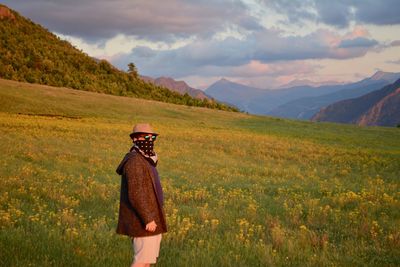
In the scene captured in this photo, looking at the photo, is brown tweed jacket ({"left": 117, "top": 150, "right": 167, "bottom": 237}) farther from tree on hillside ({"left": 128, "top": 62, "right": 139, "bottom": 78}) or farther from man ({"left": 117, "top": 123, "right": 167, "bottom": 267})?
tree on hillside ({"left": 128, "top": 62, "right": 139, "bottom": 78})

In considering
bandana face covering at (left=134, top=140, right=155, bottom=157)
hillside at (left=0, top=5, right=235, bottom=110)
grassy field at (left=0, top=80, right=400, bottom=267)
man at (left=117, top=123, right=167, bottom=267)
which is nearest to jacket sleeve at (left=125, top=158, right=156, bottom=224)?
man at (left=117, top=123, right=167, bottom=267)

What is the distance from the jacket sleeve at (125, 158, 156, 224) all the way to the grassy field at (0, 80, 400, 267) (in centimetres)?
187

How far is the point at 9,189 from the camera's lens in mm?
13141

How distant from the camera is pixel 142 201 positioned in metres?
6.00

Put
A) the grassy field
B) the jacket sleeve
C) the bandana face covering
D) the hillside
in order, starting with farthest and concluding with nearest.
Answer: the hillside
the grassy field
the bandana face covering
the jacket sleeve

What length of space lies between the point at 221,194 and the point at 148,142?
28.3ft

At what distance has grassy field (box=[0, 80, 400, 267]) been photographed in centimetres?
795

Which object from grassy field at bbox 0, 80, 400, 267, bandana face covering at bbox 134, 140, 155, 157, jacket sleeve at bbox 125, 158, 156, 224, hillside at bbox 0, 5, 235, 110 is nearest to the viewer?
jacket sleeve at bbox 125, 158, 156, 224

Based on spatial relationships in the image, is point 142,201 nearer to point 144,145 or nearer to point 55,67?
point 144,145

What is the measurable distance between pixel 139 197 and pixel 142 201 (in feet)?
0.23

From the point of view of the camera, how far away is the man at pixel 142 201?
236 inches

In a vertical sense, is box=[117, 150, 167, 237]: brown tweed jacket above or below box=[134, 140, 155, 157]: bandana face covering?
below

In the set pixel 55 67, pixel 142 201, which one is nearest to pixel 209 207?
pixel 142 201

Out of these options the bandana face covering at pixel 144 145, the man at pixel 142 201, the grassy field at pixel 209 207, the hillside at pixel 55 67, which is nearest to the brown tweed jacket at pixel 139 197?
the man at pixel 142 201
